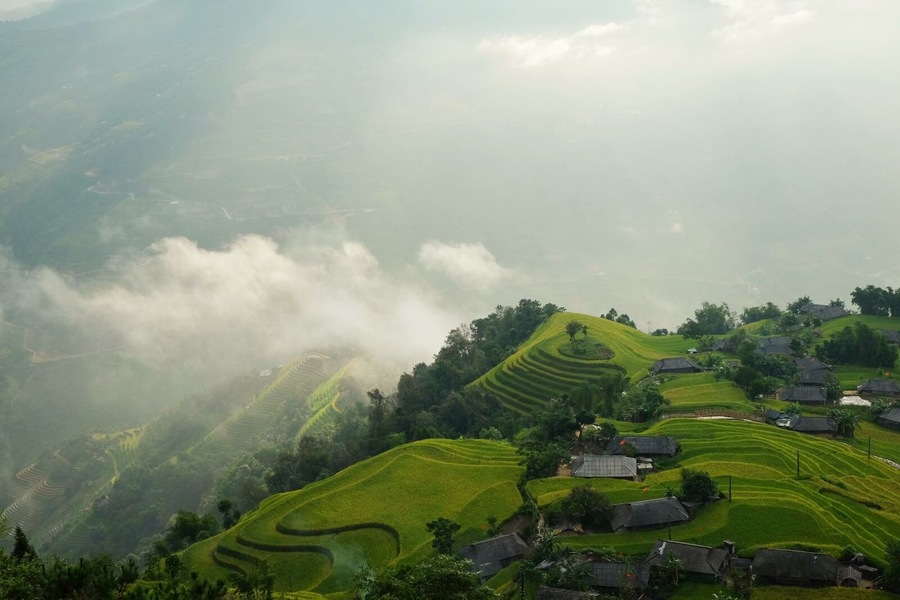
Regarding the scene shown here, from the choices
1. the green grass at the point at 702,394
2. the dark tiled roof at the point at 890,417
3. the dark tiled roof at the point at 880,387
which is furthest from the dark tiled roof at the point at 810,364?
the dark tiled roof at the point at 890,417

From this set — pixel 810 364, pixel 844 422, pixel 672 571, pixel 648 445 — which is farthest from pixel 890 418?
pixel 672 571

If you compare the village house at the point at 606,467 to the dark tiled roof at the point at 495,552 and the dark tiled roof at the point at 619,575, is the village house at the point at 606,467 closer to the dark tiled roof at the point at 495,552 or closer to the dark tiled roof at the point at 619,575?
the dark tiled roof at the point at 495,552

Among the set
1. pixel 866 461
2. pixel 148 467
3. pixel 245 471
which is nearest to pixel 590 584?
pixel 866 461

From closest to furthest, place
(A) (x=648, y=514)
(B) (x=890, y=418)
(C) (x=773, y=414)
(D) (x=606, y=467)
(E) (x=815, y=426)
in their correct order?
(A) (x=648, y=514)
(D) (x=606, y=467)
(E) (x=815, y=426)
(B) (x=890, y=418)
(C) (x=773, y=414)

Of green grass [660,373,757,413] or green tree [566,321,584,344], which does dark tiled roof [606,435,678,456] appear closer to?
green grass [660,373,757,413]

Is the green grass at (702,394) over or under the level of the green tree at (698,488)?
over

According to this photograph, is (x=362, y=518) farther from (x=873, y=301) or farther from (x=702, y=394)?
(x=873, y=301)
